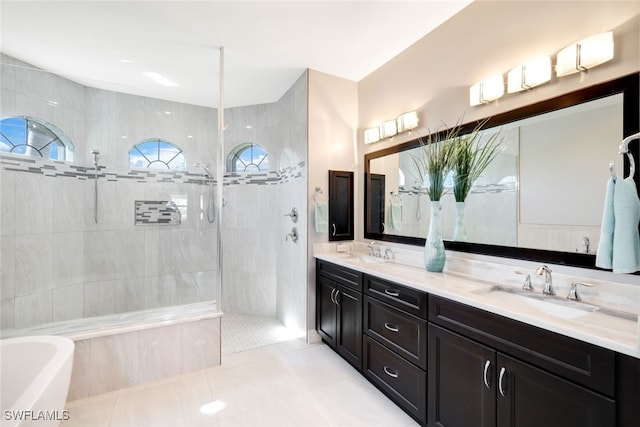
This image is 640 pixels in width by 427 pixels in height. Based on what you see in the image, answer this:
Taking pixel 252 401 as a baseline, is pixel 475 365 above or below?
above

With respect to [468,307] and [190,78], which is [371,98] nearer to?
[190,78]

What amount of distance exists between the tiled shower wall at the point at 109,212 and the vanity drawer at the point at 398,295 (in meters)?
1.02

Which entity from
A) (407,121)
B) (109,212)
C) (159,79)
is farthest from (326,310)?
(159,79)

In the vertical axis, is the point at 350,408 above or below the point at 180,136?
below

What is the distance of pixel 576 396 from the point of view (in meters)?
0.98

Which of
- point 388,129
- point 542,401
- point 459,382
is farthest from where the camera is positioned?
point 388,129

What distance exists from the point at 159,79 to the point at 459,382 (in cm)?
371

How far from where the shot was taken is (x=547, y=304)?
135 centimetres

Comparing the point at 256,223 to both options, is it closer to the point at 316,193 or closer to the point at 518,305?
the point at 316,193

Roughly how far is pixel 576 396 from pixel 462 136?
161 centimetres

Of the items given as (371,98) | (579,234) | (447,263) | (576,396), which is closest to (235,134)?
(371,98)

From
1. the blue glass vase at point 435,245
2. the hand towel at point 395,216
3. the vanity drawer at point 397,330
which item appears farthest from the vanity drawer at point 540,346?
the hand towel at point 395,216

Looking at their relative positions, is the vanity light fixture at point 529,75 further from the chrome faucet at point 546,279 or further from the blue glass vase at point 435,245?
the chrome faucet at point 546,279

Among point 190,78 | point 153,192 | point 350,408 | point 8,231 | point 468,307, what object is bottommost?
point 350,408
